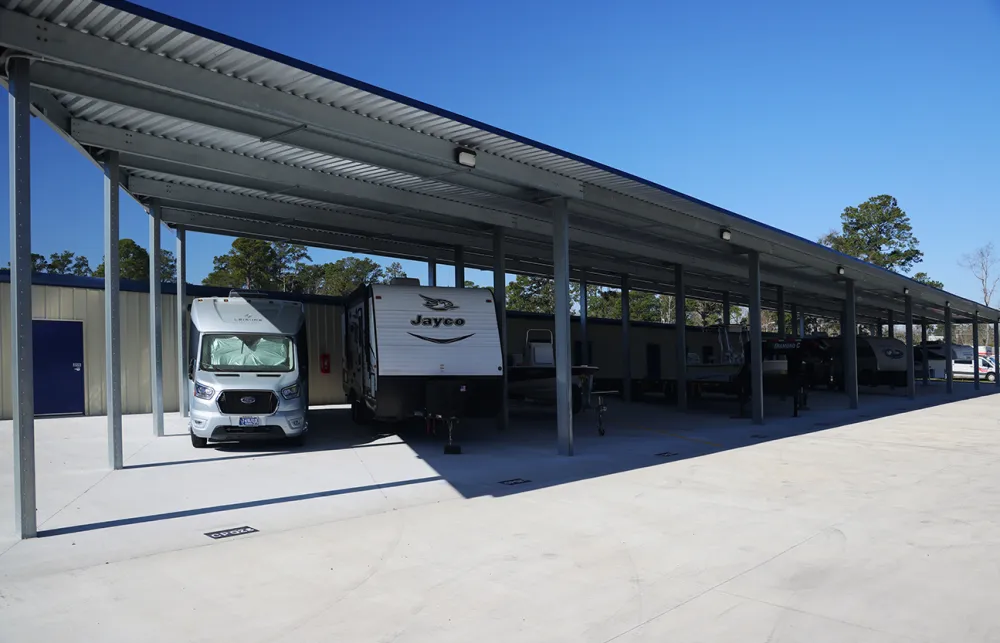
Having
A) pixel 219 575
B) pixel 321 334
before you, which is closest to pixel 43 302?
pixel 321 334

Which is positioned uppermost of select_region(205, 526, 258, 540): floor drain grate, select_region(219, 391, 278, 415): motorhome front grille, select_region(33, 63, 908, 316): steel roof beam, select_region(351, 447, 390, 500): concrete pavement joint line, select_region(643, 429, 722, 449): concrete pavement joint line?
select_region(33, 63, 908, 316): steel roof beam

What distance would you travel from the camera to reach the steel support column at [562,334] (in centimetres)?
1129

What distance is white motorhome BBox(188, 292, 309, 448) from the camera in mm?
11539

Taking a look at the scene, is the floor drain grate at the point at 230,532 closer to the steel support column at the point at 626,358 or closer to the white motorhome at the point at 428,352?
the white motorhome at the point at 428,352

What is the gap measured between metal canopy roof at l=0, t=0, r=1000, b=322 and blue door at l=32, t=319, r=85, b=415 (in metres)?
4.83

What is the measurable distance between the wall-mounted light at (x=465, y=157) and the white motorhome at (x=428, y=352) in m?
3.61

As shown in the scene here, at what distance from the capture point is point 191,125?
9039 millimetres

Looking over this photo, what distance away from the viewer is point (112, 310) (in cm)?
974

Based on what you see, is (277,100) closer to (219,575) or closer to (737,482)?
(219,575)

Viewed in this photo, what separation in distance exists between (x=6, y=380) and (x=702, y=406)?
18999 millimetres

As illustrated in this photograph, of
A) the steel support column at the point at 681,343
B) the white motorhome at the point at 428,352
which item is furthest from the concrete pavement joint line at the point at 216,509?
the steel support column at the point at 681,343

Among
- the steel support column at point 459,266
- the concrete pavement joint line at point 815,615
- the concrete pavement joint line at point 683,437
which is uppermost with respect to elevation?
the steel support column at point 459,266

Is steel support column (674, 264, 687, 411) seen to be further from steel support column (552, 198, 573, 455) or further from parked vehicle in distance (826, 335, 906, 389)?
parked vehicle in distance (826, 335, 906, 389)

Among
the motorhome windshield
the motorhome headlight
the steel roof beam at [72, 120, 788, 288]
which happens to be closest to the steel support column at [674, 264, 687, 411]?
the steel roof beam at [72, 120, 788, 288]
